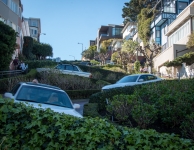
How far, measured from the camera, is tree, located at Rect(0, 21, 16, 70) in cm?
1862

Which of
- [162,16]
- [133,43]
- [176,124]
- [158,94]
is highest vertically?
[162,16]

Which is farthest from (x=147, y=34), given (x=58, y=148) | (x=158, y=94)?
(x=58, y=148)

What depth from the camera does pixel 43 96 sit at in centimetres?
732

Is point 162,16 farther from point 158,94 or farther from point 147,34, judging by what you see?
point 158,94

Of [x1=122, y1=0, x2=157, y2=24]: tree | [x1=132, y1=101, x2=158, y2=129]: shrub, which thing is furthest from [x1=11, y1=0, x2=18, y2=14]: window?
[x1=122, y1=0, x2=157, y2=24]: tree

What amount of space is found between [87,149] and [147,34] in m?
47.5

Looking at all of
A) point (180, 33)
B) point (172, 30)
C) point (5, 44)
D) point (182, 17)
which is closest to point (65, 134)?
point (5, 44)

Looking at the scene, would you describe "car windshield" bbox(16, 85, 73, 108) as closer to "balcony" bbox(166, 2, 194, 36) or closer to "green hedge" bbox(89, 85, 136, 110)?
"green hedge" bbox(89, 85, 136, 110)

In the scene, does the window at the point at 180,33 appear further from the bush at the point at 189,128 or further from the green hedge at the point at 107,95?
the bush at the point at 189,128

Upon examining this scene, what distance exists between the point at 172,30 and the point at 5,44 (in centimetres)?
2748

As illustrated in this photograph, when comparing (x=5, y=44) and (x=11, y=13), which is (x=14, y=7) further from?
(x=5, y=44)

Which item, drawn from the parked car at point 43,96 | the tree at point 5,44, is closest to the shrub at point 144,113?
the parked car at point 43,96

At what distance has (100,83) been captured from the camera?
777 inches

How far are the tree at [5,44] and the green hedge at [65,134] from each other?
15310 millimetres
